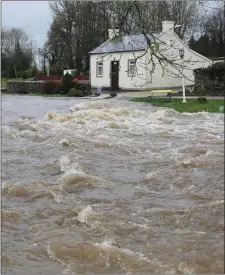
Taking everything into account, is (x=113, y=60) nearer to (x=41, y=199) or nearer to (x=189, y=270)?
(x=189, y=270)

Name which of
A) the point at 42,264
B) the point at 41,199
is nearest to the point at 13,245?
the point at 42,264

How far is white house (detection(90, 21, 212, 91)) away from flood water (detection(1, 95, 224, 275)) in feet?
0.48

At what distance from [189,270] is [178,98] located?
64 centimetres

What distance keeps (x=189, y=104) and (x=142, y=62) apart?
713mm

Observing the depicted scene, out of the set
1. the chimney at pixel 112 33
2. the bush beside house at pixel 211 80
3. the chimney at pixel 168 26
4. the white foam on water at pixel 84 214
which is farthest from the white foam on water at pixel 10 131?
the bush beside house at pixel 211 80

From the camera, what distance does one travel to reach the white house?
1.78 meters

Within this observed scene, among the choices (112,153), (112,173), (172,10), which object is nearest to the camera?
(172,10)

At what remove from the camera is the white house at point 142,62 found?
178 centimetres

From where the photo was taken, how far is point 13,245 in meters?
2.56

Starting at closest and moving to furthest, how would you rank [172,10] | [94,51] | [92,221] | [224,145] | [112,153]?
[224,145], [172,10], [94,51], [92,221], [112,153]

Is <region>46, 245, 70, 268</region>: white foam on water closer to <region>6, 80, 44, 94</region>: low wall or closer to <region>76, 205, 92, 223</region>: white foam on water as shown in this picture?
<region>76, 205, 92, 223</region>: white foam on water

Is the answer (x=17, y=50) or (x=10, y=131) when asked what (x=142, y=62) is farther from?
(x=10, y=131)

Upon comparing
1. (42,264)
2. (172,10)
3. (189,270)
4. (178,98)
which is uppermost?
(172,10)

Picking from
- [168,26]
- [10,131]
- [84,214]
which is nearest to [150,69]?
[168,26]
